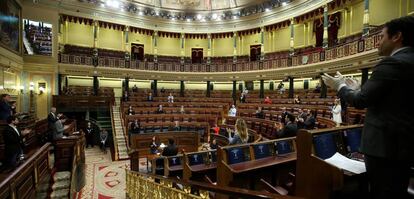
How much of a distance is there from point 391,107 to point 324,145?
1.02 m

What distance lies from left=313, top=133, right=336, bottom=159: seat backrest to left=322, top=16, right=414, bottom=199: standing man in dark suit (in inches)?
29.4

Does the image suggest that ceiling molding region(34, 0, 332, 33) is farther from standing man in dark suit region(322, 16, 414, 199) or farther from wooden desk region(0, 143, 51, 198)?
standing man in dark suit region(322, 16, 414, 199)

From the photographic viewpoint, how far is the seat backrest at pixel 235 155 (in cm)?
407

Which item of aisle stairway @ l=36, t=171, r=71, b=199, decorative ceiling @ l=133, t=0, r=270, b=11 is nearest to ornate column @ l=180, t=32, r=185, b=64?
decorative ceiling @ l=133, t=0, r=270, b=11

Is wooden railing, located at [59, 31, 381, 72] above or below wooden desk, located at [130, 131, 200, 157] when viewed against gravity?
above

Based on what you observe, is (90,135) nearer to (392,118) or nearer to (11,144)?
(11,144)

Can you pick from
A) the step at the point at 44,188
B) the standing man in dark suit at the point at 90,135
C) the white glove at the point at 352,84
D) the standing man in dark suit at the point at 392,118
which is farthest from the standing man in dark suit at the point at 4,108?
the standing man in dark suit at the point at 392,118

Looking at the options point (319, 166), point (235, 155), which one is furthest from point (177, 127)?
point (319, 166)

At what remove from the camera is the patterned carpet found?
711cm

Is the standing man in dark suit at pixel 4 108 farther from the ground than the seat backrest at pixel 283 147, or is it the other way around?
the standing man in dark suit at pixel 4 108

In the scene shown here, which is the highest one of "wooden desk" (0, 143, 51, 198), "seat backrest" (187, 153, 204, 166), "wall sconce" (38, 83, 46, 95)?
"wall sconce" (38, 83, 46, 95)

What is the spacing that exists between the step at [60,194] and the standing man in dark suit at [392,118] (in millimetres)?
5504

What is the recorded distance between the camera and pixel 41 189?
14.4 ft

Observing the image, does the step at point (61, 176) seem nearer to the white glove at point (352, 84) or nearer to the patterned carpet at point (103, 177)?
the patterned carpet at point (103, 177)
